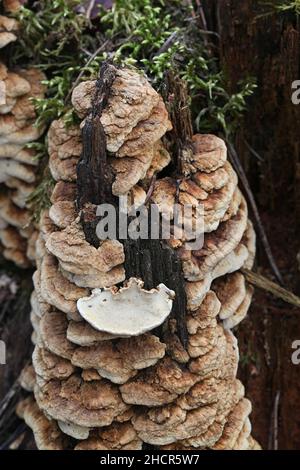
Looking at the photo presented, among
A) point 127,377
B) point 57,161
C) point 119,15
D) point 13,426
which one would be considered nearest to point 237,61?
point 119,15

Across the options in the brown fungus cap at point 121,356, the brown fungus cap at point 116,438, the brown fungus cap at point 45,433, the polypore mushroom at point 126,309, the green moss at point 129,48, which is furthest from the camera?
the green moss at point 129,48

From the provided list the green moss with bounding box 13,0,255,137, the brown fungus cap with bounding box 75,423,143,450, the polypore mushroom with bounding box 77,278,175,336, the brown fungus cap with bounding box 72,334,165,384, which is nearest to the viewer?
the polypore mushroom with bounding box 77,278,175,336

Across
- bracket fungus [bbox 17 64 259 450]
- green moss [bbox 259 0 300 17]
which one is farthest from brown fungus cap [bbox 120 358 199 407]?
green moss [bbox 259 0 300 17]

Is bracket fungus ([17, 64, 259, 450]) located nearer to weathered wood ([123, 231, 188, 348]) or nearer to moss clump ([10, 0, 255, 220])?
weathered wood ([123, 231, 188, 348])

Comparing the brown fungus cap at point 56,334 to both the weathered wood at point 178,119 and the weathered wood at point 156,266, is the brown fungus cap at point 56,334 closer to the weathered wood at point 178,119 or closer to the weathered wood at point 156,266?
the weathered wood at point 156,266

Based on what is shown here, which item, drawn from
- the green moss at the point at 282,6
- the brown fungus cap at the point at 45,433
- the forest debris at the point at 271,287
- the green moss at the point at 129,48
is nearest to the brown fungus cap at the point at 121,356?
the brown fungus cap at the point at 45,433

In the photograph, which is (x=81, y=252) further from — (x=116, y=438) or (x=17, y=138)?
(x=17, y=138)

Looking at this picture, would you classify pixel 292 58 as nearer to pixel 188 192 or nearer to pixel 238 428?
pixel 188 192
